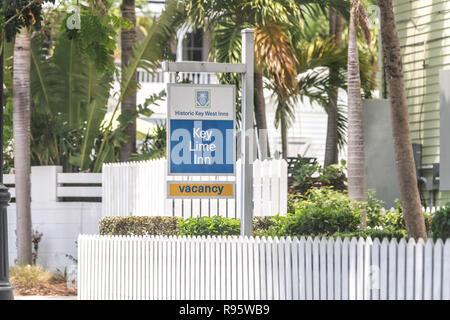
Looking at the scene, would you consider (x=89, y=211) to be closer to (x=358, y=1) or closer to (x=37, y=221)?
(x=37, y=221)

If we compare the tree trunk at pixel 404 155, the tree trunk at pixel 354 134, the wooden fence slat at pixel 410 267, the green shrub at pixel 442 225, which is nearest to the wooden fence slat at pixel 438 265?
the wooden fence slat at pixel 410 267

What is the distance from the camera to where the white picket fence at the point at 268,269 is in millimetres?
10719

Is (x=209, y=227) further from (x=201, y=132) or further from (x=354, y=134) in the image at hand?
(x=354, y=134)

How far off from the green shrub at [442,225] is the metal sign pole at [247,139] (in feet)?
9.10

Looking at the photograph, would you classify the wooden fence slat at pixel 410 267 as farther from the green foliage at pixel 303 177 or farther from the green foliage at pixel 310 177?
the green foliage at pixel 303 177

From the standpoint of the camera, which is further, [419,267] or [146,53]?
[146,53]

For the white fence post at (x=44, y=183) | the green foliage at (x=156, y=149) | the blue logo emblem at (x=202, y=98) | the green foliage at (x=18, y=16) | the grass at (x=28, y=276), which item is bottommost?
the grass at (x=28, y=276)

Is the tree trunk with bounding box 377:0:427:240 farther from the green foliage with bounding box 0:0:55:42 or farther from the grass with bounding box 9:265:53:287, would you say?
the grass with bounding box 9:265:53:287

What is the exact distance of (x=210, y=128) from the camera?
13.1 m

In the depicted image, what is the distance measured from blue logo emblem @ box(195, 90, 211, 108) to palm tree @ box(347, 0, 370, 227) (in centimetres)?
516

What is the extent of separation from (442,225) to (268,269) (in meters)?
2.31

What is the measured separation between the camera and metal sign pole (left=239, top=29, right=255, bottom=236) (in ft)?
42.3

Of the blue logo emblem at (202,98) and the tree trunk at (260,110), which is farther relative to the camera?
the tree trunk at (260,110)

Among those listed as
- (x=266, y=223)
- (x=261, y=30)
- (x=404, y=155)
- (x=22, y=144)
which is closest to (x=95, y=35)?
(x=22, y=144)
